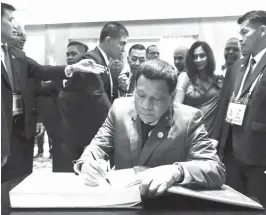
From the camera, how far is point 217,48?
4.30 ft

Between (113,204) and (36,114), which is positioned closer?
(113,204)

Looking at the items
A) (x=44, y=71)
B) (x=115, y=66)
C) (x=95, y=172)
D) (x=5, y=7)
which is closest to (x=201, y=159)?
(x=95, y=172)

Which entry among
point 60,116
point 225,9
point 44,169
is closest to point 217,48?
point 225,9

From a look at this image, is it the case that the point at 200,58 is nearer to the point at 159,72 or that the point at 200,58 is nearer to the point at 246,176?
the point at 159,72

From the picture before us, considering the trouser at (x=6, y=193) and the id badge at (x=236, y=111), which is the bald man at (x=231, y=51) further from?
the trouser at (x=6, y=193)

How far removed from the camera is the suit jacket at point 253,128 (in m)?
1.25

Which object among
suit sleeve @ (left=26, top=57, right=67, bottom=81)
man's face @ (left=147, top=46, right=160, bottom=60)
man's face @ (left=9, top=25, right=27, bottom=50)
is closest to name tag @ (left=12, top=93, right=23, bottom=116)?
suit sleeve @ (left=26, top=57, right=67, bottom=81)

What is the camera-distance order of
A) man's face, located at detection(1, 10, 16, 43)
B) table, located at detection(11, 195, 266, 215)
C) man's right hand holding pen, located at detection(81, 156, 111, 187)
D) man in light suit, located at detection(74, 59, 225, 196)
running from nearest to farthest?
table, located at detection(11, 195, 266, 215)
man's right hand holding pen, located at detection(81, 156, 111, 187)
man in light suit, located at detection(74, 59, 225, 196)
man's face, located at detection(1, 10, 16, 43)

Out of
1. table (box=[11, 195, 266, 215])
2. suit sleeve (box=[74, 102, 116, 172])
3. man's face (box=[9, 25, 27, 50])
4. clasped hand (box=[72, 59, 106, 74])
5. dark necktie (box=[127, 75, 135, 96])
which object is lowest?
table (box=[11, 195, 266, 215])

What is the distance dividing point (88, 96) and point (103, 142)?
0.22 metres

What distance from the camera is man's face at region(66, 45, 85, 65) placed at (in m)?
1.34

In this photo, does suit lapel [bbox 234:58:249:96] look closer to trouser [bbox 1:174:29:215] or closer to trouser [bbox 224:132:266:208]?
trouser [bbox 224:132:266:208]

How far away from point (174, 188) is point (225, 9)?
31.9 inches

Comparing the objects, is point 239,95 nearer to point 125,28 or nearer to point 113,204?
point 125,28
